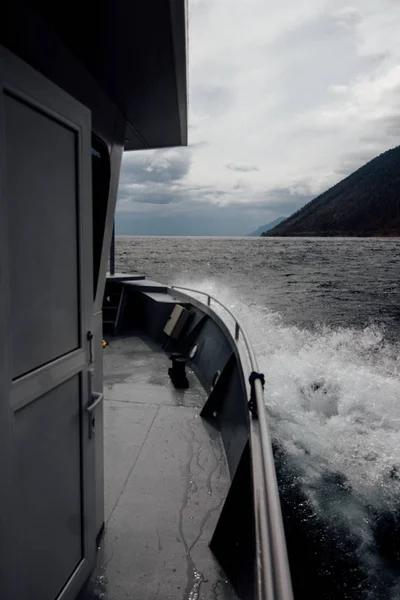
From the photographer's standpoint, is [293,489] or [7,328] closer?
[7,328]

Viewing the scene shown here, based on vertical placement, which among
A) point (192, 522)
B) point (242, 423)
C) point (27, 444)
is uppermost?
point (27, 444)

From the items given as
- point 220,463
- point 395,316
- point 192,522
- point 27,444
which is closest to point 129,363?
point 220,463

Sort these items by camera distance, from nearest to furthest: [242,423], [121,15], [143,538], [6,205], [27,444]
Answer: [6,205], [27,444], [121,15], [143,538], [242,423]

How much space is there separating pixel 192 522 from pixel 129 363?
4068mm

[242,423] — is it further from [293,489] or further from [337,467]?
[337,467]

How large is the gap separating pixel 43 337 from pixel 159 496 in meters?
2.20

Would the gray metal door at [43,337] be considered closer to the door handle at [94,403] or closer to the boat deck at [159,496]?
the door handle at [94,403]

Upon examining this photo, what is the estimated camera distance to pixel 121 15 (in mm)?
1824

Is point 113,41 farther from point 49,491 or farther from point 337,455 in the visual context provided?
point 337,455

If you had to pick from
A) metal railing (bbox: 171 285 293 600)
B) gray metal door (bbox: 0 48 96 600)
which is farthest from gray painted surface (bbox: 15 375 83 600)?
metal railing (bbox: 171 285 293 600)

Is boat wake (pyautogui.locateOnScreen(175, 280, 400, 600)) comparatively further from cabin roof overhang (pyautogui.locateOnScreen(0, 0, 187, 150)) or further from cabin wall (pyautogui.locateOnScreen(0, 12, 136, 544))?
cabin roof overhang (pyautogui.locateOnScreen(0, 0, 187, 150))

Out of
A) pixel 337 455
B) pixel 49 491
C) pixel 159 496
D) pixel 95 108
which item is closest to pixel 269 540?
pixel 49 491

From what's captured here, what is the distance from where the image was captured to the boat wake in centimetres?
496

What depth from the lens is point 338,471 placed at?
6.74 m
